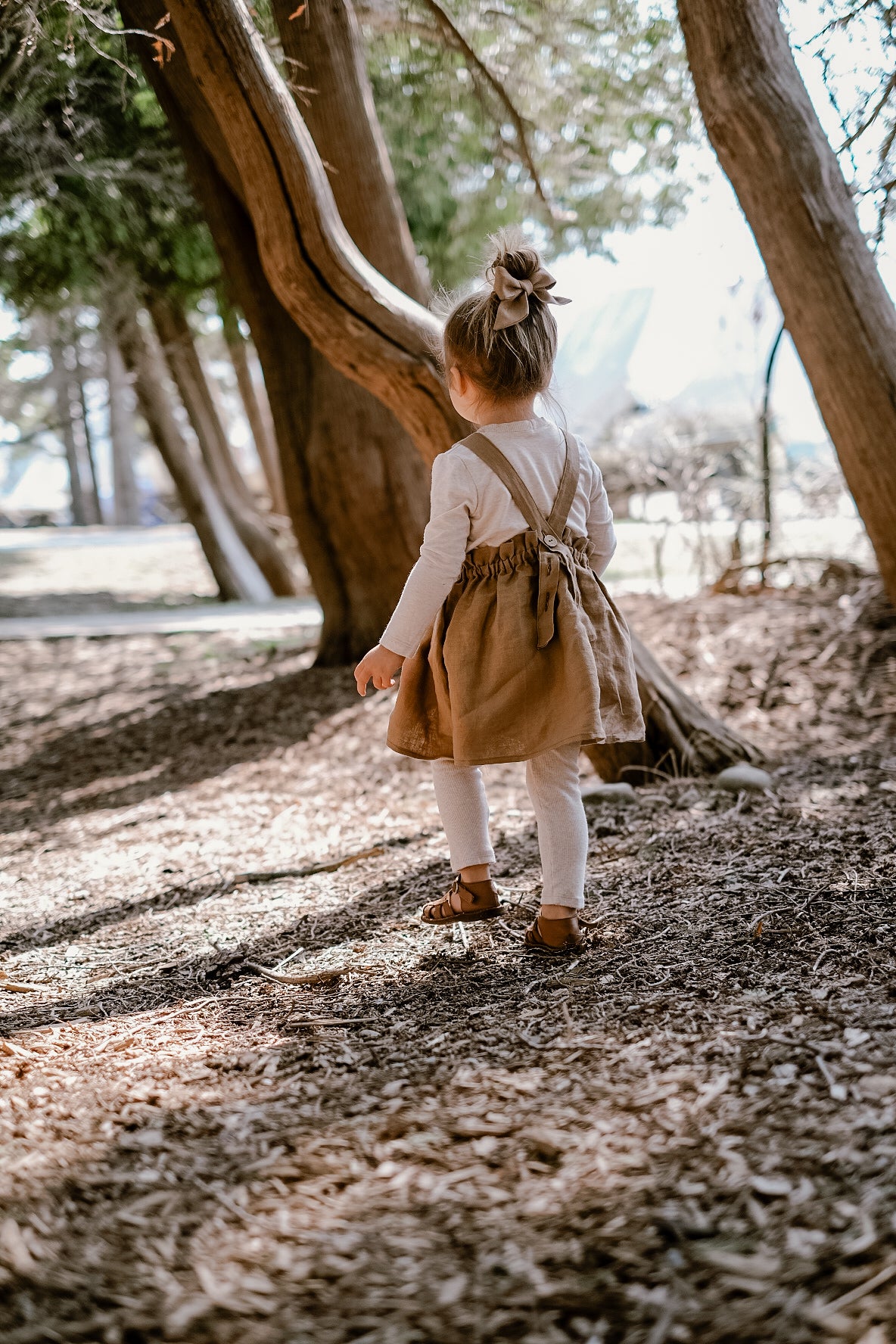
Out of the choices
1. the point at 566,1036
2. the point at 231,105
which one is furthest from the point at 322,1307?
the point at 231,105

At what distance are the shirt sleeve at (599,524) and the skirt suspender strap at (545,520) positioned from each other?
0.12 metres

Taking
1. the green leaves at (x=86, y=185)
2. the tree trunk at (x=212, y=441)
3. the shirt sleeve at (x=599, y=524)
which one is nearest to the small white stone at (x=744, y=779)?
the shirt sleeve at (x=599, y=524)

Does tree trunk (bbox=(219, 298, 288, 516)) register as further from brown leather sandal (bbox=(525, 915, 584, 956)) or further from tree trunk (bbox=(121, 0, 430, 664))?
brown leather sandal (bbox=(525, 915, 584, 956))

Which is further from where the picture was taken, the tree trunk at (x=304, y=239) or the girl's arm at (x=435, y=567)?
the tree trunk at (x=304, y=239)

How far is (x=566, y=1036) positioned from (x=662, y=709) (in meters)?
2.22

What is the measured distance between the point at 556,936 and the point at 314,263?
7.96 ft

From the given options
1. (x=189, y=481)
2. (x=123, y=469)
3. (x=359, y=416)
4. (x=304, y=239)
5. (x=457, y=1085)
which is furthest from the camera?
Answer: (x=123, y=469)

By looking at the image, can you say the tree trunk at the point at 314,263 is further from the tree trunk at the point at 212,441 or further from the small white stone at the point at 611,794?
the tree trunk at the point at 212,441

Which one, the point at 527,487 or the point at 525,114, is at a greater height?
the point at 525,114

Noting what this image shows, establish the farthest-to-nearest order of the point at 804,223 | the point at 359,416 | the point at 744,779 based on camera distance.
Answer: the point at 359,416, the point at 804,223, the point at 744,779

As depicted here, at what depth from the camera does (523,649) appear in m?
2.65

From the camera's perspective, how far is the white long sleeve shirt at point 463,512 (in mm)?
2654

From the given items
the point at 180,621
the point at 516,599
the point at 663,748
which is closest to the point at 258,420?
the point at 180,621

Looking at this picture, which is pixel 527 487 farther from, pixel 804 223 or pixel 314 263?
pixel 804 223
